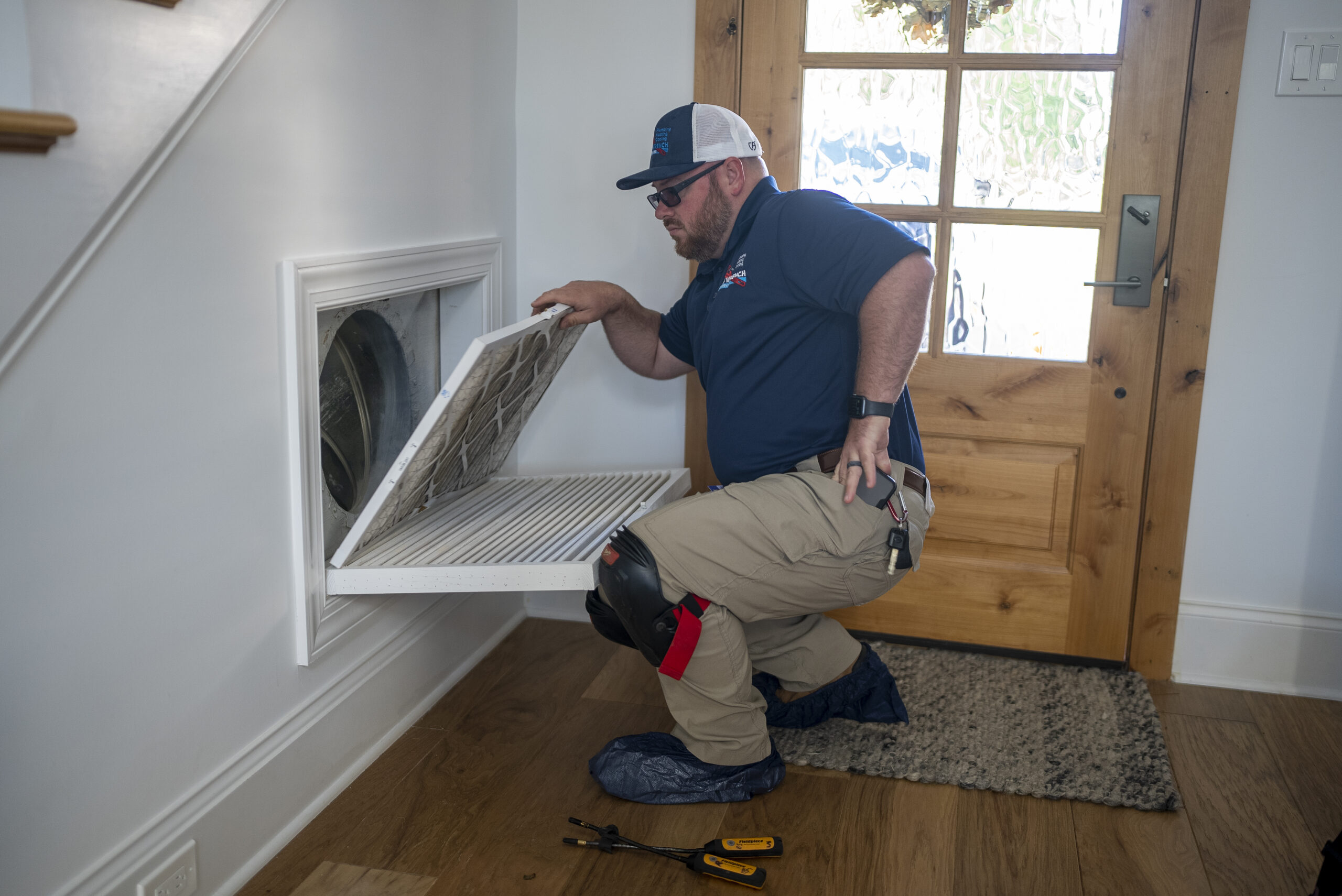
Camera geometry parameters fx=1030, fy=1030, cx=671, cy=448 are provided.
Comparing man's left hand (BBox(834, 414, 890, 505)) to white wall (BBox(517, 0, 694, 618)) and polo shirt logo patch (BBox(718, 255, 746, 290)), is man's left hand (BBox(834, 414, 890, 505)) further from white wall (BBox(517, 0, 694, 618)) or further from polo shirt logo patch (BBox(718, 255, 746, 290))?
white wall (BBox(517, 0, 694, 618))

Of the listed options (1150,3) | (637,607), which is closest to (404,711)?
(637,607)

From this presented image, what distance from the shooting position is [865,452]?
1.90 meters

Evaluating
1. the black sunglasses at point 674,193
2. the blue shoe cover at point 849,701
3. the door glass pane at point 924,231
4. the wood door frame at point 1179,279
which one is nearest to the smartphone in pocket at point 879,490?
the blue shoe cover at point 849,701

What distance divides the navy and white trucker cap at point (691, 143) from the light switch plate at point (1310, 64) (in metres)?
1.34

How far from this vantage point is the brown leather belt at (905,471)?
2.00 metres

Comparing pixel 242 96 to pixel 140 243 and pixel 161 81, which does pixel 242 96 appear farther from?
pixel 140 243

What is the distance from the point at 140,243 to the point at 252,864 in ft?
3.53

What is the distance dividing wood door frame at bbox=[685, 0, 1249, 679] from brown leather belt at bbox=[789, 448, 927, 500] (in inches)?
34.2

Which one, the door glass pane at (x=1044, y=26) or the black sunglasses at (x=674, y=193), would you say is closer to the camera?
the black sunglasses at (x=674, y=193)

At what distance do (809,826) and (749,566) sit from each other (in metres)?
0.52

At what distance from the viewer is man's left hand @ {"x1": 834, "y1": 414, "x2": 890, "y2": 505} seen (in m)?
1.89

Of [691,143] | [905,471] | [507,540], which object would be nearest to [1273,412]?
[905,471]

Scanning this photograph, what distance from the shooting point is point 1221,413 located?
8.50 ft

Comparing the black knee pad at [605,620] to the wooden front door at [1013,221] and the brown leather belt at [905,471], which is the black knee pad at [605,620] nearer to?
the brown leather belt at [905,471]
